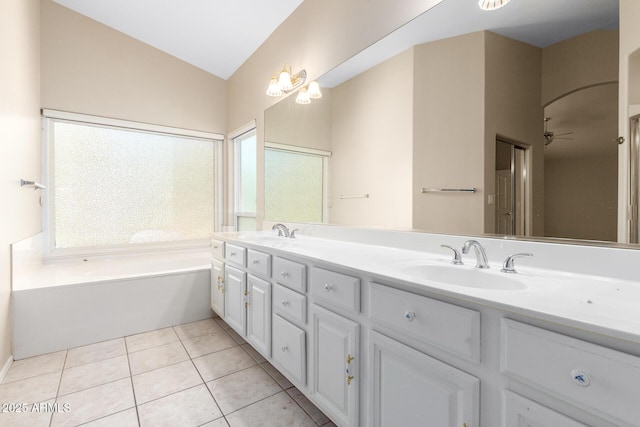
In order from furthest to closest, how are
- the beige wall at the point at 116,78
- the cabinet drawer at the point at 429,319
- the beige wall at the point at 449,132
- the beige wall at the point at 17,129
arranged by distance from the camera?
the beige wall at the point at 116,78 → the beige wall at the point at 17,129 → the beige wall at the point at 449,132 → the cabinet drawer at the point at 429,319

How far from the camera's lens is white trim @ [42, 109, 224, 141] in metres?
2.69

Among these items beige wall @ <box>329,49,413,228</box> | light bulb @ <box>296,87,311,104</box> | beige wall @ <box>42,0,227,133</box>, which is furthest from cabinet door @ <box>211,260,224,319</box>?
beige wall @ <box>42,0,227,133</box>

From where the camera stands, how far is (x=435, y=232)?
1.43 metres

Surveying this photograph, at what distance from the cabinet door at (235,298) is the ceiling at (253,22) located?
1.54 meters

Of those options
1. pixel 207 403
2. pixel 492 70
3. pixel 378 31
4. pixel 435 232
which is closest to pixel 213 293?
pixel 207 403

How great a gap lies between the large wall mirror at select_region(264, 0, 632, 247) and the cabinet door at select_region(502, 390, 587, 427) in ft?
2.15

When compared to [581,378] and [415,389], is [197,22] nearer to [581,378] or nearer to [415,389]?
[415,389]

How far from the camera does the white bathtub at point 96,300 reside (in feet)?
6.57

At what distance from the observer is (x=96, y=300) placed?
2.21 metres

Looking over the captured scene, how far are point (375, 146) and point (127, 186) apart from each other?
268 centimetres

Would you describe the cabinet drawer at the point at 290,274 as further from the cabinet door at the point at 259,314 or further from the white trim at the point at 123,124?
the white trim at the point at 123,124

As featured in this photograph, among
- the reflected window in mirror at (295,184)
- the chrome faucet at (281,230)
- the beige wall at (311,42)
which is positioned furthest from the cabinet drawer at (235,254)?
the beige wall at (311,42)

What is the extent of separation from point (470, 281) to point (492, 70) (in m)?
0.86

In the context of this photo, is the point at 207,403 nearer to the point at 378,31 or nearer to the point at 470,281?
the point at 470,281
